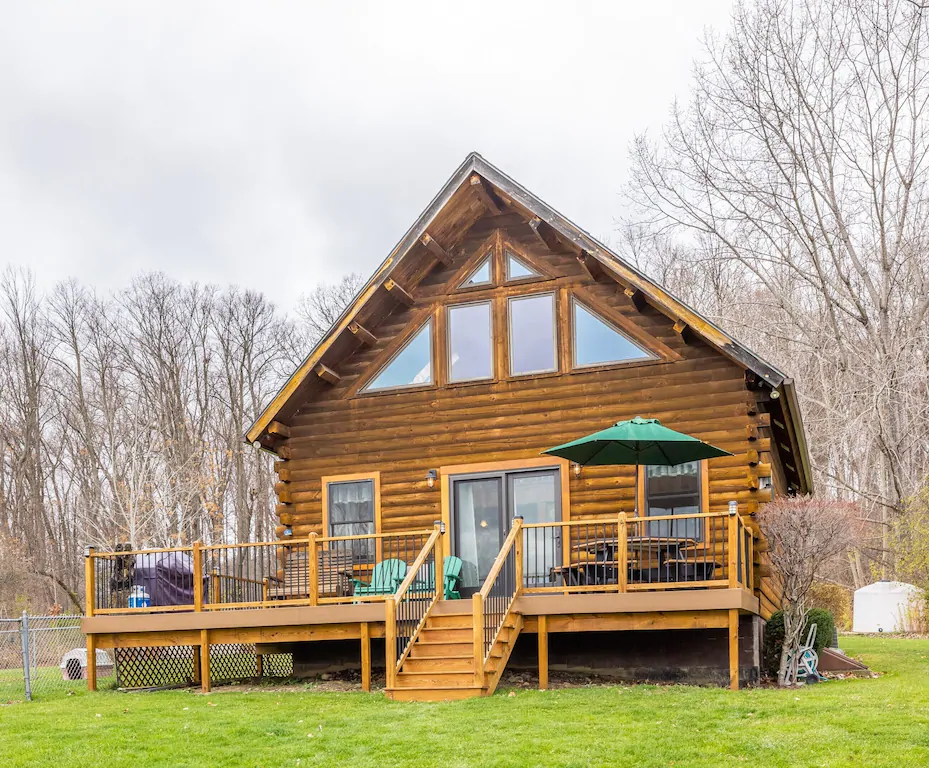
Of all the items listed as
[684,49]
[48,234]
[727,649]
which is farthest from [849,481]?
[48,234]

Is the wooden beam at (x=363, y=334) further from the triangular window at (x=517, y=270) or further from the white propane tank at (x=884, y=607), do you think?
the white propane tank at (x=884, y=607)

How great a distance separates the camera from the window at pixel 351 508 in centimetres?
1664

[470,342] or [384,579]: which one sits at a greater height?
[470,342]

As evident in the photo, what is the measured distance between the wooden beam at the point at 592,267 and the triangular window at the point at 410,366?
8.46 feet

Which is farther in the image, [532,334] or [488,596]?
[532,334]

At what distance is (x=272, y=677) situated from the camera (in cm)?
1647

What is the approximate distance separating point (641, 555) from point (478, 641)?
234 cm

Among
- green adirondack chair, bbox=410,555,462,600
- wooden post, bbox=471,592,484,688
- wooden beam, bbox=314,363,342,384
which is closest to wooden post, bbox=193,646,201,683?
green adirondack chair, bbox=410,555,462,600

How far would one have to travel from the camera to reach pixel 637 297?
1540 cm

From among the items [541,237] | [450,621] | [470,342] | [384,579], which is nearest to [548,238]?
[541,237]

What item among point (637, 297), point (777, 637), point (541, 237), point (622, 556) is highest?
point (541, 237)

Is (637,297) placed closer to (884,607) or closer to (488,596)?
(488,596)

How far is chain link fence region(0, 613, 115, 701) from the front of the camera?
14.9 m

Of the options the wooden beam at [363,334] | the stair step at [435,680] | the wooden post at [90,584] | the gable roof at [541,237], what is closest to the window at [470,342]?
the gable roof at [541,237]
